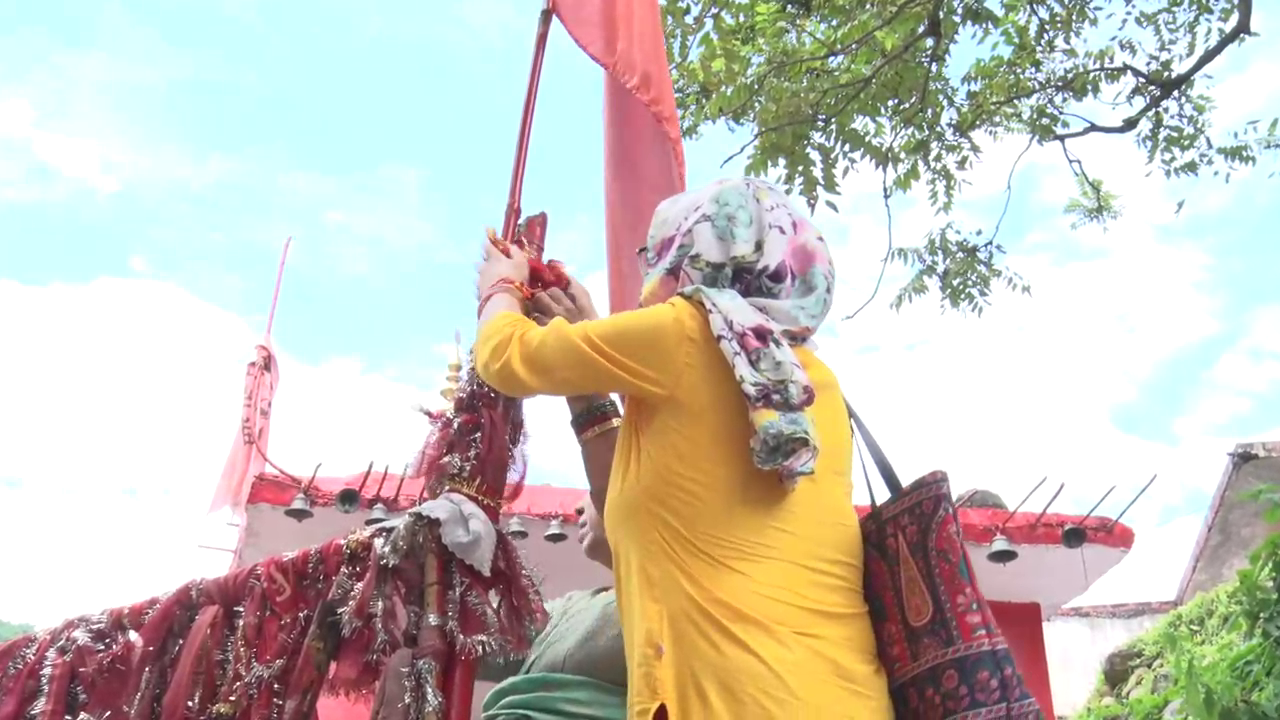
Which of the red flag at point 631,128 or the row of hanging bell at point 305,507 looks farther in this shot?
the row of hanging bell at point 305,507

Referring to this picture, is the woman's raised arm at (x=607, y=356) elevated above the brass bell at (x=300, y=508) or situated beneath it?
situated beneath

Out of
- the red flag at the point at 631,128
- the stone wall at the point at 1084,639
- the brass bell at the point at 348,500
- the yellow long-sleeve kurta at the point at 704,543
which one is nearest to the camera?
the yellow long-sleeve kurta at the point at 704,543

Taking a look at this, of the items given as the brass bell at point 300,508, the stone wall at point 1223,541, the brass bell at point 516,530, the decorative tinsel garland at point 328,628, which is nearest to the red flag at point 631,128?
the decorative tinsel garland at point 328,628

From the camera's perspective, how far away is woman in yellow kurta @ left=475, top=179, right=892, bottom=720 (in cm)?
101

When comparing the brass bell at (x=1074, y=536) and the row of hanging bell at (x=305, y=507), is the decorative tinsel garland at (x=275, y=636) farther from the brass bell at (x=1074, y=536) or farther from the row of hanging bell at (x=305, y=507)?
the brass bell at (x=1074, y=536)

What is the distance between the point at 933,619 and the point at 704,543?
0.87 ft

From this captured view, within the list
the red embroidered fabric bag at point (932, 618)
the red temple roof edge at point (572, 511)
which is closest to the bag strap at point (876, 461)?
the red embroidered fabric bag at point (932, 618)

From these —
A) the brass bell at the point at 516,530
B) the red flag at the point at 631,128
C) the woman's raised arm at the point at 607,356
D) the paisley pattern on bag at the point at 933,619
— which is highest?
the red flag at the point at 631,128

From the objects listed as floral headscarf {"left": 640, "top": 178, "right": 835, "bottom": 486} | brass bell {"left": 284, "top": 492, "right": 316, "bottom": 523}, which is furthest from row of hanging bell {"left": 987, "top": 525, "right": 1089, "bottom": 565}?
floral headscarf {"left": 640, "top": 178, "right": 835, "bottom": 486}

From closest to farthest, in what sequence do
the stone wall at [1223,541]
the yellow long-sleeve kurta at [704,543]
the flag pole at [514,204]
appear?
the yellow long-sleeve kurta at [704,543] < the flag pole at [514,204] < the stone wall at [1223,541]

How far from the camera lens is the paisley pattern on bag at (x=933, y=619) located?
103cm

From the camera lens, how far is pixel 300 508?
354cm

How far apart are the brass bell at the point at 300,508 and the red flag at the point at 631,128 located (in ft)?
7.16

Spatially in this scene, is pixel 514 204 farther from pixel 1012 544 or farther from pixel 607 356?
pixel 1012 544
